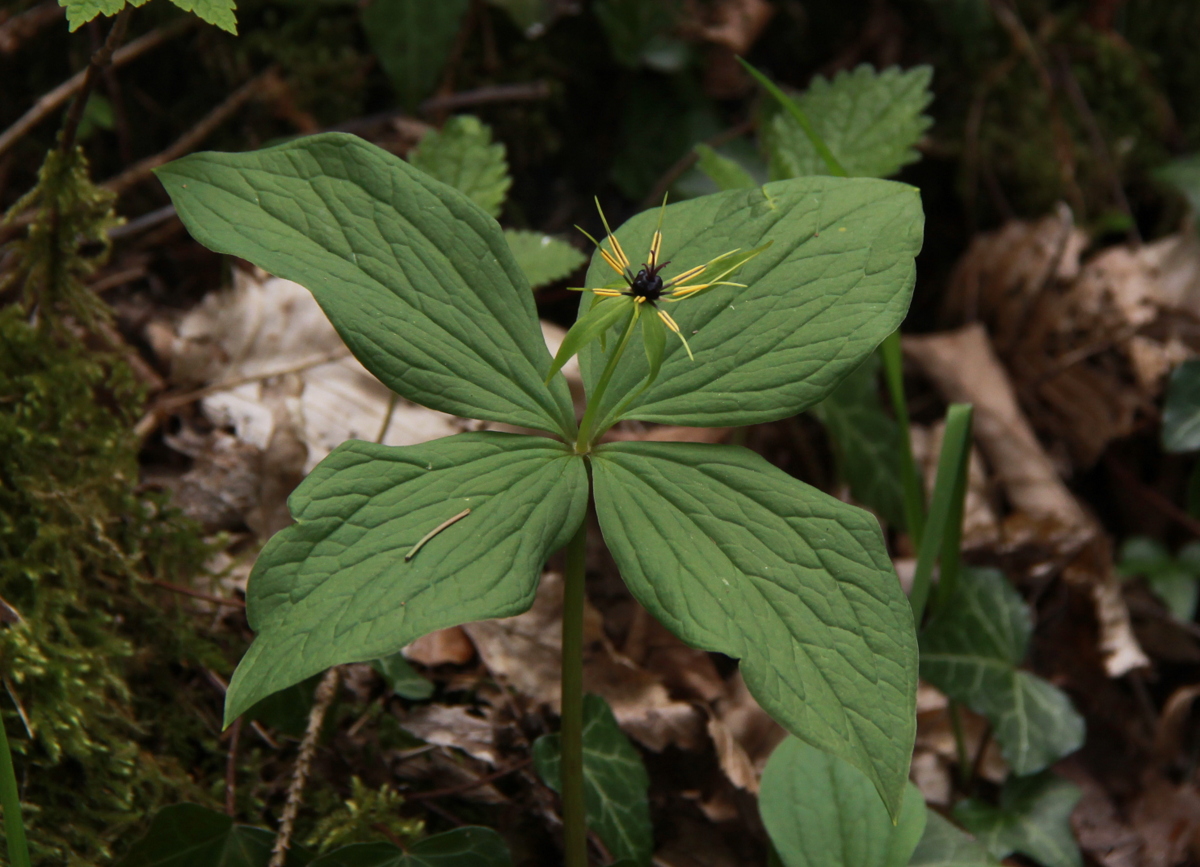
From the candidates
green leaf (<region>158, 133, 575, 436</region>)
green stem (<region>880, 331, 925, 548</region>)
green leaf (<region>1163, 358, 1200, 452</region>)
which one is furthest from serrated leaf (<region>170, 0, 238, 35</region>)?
green leaf (<region>1163, 358, 1200, 452</region>)

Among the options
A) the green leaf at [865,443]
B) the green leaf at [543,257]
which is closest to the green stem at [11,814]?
the green leaf at [543,257]

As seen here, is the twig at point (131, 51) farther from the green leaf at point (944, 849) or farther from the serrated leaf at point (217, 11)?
the green leaf at point (944, 849)

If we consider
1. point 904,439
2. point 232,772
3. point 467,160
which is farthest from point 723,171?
point 232,772

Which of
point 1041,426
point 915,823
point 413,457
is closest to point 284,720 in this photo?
point 413,457

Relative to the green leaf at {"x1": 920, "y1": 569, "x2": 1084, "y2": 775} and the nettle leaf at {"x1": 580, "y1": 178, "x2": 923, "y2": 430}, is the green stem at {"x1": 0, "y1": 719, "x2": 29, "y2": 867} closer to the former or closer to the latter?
the nettle leaf at {"x1": 580, "y1": 178, "x2": 923, "y2": 430}

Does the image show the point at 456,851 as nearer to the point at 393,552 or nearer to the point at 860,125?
the point at 393,552

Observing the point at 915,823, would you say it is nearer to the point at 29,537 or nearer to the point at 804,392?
the point at 804,392
